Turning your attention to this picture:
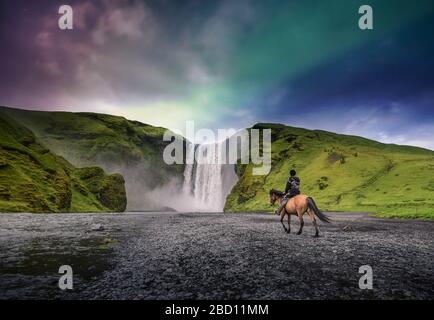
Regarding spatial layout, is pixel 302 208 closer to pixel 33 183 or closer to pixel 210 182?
pixel 33 183

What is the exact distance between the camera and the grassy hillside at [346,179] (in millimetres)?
69350

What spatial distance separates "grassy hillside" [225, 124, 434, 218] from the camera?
69.3 metres

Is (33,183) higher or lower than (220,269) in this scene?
higher

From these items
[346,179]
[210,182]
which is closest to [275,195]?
[346,179]

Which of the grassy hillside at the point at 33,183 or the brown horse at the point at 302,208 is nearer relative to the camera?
the brown horse at the point at 302,208

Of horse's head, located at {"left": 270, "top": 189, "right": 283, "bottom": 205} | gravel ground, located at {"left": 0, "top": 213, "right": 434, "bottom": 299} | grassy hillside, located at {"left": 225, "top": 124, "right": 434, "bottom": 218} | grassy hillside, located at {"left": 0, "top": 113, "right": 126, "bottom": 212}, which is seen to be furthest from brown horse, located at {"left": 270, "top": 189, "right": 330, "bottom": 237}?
grassy hillside, located at {"left": 0, "top": 113, "right": 126, "bottom": 212}

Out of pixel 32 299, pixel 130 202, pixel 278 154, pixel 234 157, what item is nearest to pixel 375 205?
pixel 32 299

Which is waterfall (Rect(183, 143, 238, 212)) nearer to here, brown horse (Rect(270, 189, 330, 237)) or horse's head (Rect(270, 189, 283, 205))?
horse's head (Rect(270, 189, 283, 205))

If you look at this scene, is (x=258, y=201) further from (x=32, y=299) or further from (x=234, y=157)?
(x=32, y=299)

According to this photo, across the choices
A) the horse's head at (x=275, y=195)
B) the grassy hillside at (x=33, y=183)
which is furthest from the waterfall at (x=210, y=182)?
the horse's head at (x=275, y=195)

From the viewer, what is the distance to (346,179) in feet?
328

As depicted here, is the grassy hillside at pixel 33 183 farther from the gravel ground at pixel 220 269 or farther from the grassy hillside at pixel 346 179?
the grassy hillside at pixel 346 179

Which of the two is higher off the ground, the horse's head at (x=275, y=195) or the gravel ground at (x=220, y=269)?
the horse's head at (x=275, y=195)
